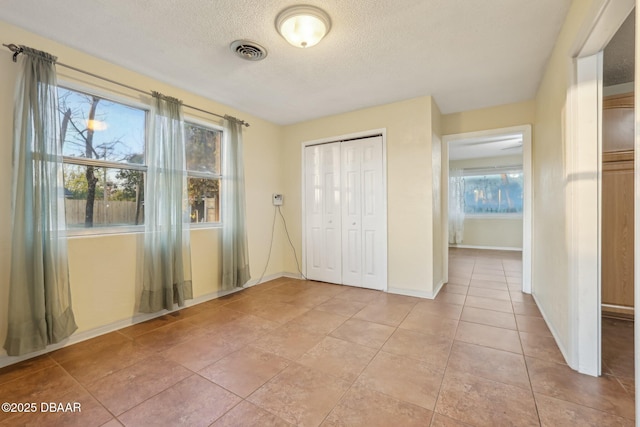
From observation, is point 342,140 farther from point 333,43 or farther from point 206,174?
point 206,174

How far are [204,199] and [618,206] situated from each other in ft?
14.7

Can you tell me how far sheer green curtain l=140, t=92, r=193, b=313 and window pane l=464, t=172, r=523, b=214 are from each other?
7.59 metres

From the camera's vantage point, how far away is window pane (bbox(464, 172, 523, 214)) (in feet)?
23.5

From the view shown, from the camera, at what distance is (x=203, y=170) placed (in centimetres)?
338

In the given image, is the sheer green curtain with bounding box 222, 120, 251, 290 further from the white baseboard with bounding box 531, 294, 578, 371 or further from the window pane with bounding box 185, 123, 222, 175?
the white baseboard with bounding box 531, 294, 578, 371

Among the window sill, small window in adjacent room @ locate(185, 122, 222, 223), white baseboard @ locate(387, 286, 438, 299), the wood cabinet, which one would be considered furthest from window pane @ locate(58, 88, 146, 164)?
the wood cabinet

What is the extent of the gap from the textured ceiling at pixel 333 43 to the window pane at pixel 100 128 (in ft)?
1.42

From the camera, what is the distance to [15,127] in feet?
6.39

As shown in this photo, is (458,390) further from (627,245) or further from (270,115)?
(270,115)

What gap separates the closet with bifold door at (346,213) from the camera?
3.70m


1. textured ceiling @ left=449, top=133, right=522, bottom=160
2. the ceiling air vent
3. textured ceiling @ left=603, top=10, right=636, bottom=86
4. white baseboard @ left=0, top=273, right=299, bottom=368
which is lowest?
white baseboard @ left=0, top=273, right=299, bottom=368

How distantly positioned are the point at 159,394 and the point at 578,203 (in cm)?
292

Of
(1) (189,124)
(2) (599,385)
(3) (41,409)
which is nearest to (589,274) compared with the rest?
(2) (599,385)

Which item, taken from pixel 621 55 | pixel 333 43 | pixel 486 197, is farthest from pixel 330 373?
pixel 486 197
